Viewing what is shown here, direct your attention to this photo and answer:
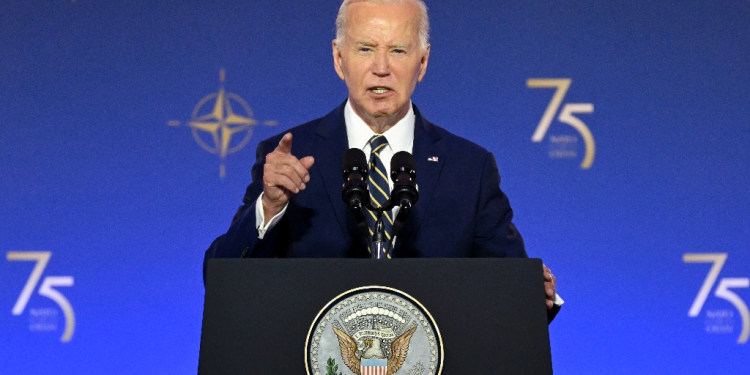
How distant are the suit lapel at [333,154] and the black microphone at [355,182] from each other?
1.13 feet

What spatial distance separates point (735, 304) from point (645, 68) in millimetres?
972

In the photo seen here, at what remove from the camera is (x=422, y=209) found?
171 centimetres

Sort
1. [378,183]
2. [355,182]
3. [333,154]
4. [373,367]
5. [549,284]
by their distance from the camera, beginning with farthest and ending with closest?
[333,154] → [378,183] → [549,284] → [355,182] → [373,367]

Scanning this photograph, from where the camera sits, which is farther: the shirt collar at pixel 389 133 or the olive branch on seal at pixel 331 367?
the shirt collar at pixel 389 133

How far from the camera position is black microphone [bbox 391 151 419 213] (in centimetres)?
131

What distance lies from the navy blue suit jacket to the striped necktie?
41mm

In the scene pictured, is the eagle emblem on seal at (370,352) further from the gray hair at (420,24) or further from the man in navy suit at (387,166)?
the gray hair at (420,24)

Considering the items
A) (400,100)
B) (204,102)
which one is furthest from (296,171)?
(204,102)

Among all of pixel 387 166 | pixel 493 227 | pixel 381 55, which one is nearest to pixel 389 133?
pixel 387 166

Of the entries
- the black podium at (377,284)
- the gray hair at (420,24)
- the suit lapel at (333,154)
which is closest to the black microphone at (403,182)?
the black podium at (377,284)

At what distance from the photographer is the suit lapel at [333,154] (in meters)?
1.71

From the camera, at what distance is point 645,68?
10.1 feet

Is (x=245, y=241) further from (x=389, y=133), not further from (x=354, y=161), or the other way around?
(x=389, y=133)

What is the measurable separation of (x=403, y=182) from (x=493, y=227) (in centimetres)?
50
